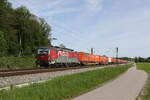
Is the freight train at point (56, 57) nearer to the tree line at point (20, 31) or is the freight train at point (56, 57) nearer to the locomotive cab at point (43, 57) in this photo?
the locomotive cab at point (43, 57)

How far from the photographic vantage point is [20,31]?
319 ft

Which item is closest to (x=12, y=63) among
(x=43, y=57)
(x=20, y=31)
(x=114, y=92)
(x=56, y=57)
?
(x=56, y=57)

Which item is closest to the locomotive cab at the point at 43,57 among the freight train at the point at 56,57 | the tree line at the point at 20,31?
the freight train at the point at 56,57

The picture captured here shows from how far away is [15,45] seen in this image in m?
88.4

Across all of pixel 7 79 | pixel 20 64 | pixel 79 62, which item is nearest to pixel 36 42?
pixel 79 62

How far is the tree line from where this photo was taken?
83.3 metres

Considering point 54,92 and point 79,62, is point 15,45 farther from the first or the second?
point 54,92

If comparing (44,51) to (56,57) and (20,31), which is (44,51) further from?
(20,31)

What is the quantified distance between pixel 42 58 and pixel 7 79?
58.8 feet

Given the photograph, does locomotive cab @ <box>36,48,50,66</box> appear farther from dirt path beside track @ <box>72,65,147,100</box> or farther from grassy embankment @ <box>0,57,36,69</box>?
dirt path beside track @ <box>72,65,147,100</box>

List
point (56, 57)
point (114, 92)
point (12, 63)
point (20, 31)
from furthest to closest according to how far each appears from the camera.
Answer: point (20, 31), point (12, 63), point (56, 57), point (114, 92)

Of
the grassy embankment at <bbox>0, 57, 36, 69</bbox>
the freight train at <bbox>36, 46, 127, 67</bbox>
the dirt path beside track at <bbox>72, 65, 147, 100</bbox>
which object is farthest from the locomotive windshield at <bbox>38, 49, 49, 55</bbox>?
the dirt path beside track at <bbox>72, 65, 147, 100</bbox>

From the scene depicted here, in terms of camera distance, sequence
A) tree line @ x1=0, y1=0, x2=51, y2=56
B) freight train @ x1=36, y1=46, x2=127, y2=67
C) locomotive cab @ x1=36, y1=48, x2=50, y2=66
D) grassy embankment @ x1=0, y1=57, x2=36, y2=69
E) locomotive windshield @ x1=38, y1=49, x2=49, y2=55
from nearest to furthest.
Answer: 1. locomotive cab @ x1=36, y1=48, x2=50, y2=66
2. freight train @ x1=36, y1=46, x2=127, y2=67
3. locomotive windshield @ x1=38, y1=49, x2=49, y2=55
4. grassy embankment @ x1=0, y1=57, x2=36, y2=69
5. tree line @ x1=0, y1=0, x2=51, y2=56

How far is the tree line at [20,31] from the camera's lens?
273ft
